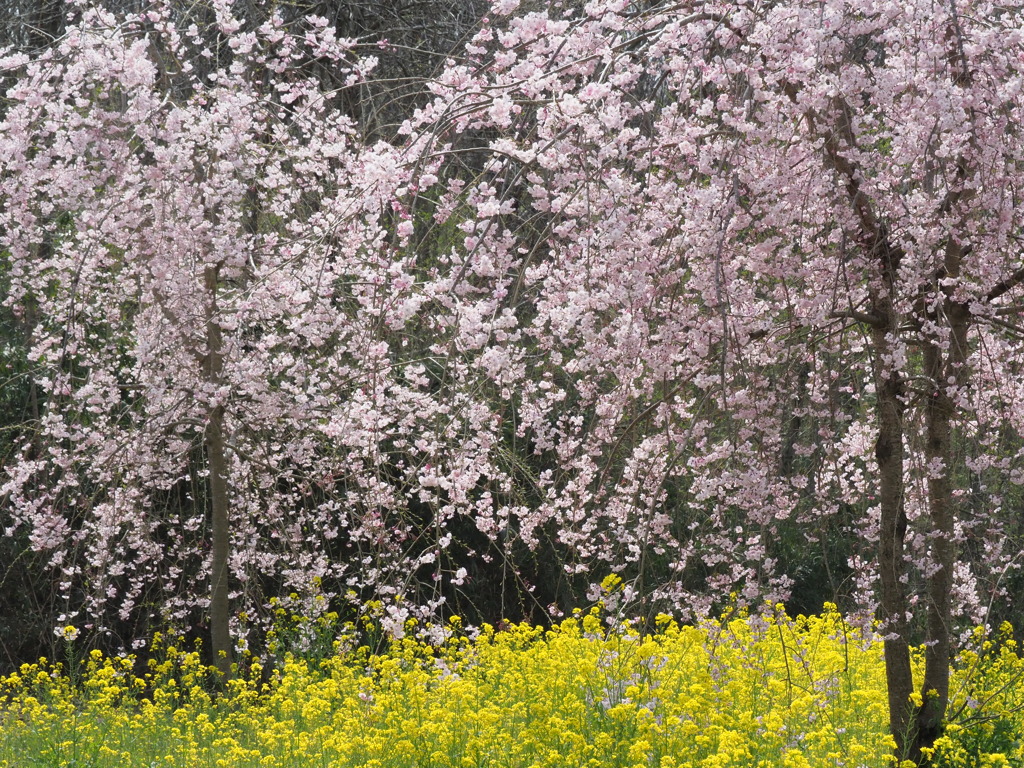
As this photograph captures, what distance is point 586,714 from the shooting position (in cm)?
448

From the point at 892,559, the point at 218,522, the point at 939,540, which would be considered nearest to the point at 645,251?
the point at 892,559

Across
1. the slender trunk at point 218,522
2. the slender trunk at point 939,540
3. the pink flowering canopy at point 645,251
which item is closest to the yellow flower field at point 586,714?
the slender trunk at point 939,540

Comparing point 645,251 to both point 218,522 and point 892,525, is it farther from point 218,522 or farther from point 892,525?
point 218,522

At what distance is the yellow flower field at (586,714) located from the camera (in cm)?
388

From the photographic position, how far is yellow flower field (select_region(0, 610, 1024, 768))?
388 cm

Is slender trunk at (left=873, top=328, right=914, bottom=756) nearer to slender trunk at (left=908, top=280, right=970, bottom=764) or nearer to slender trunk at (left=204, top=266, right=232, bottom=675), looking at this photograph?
slender trunk at (left=908, top=280, right=970, bottom=764)

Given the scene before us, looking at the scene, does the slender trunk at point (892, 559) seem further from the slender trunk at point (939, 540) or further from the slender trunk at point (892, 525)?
the slender trunk at point (939, 540)

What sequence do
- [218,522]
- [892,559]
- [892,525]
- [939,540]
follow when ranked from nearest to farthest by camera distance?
[892,559], [892,525], [939,540], [218,522]

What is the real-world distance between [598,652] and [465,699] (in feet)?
2.41

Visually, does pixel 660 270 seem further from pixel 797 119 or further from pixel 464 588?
pixel 464 588

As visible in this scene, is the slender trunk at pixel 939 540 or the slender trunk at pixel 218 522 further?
the slender trunk at pixel 218 522

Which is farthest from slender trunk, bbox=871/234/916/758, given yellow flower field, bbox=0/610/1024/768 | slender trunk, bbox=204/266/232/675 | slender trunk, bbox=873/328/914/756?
slender trunk, bbox=204/266/232/675

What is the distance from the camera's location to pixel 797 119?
327cm

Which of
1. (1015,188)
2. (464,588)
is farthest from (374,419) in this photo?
(464,588)
